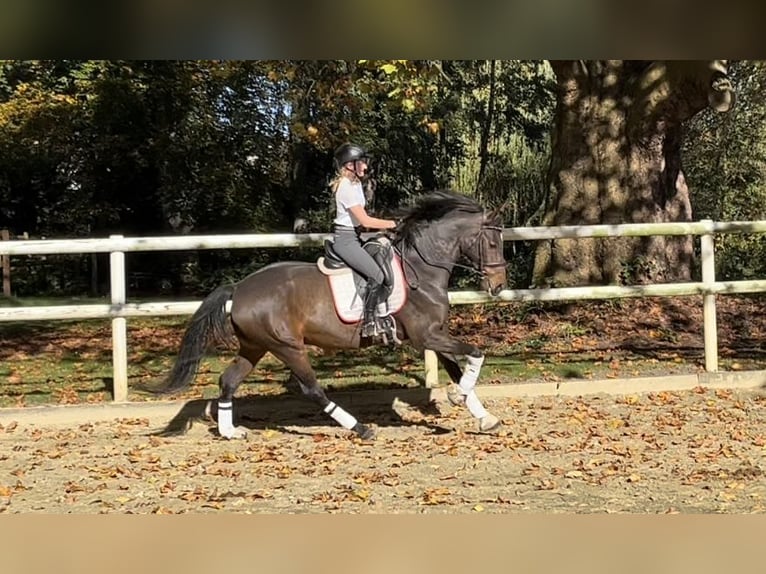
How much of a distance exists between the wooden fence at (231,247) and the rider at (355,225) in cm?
137

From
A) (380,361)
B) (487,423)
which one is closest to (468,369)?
(487,423)

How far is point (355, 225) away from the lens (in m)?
7.00

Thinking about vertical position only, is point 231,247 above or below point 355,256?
above

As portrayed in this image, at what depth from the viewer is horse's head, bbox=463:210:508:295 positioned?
7.23 metres

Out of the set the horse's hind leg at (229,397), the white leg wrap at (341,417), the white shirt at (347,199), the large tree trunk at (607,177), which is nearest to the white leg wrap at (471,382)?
the white leg wrap at (341,417)

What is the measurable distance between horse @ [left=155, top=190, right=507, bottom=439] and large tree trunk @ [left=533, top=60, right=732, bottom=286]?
20.2 feet

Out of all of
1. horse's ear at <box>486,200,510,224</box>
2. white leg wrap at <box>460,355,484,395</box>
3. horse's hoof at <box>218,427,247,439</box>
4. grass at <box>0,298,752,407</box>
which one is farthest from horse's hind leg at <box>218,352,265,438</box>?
horse's ear at <box>486,200,510,224</box>

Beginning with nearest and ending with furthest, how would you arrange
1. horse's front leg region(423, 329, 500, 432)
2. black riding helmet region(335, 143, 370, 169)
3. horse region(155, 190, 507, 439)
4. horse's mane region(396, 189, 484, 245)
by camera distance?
black riding helmet region(335, 143, 370, 169) → horse's front leg region(423, 329, 500, 432) → horse region(155, 190, 507, 439) → horse's mane region(396, 189, 484, 245)

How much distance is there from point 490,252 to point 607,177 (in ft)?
22.4

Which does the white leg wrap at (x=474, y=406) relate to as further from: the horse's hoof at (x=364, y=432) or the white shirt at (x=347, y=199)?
the white shirt at (x=347, y=199)

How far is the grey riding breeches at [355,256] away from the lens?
6973 mm

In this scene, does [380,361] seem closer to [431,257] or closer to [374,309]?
[431,257]

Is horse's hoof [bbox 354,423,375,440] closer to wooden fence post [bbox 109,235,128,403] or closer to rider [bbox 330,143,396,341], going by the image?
rider [bbox 330,143,396,341]

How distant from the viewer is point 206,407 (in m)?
8.06
